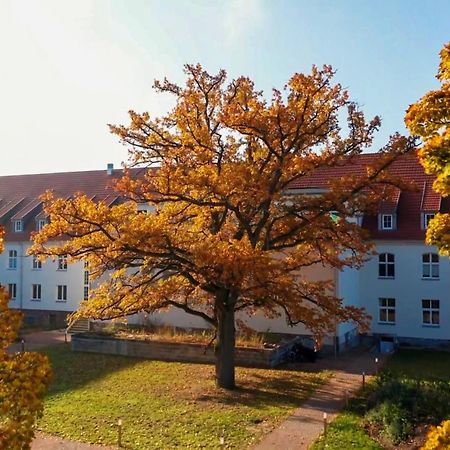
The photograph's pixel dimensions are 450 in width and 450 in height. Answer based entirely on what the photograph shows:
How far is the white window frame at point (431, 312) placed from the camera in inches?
1157

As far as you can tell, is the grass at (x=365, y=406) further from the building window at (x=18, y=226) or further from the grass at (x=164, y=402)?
the building window at (x=18, y=226)

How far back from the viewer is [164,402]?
55.2ft

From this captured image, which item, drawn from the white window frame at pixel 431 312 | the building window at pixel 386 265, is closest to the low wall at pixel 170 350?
the building window at pixel 386 265

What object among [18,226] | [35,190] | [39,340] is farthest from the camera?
[35,190]

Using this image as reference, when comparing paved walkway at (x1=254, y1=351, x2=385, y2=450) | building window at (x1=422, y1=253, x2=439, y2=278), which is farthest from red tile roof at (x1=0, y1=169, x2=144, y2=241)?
paved walkway at (x1=254, y1=351, x2=385, y2=450)

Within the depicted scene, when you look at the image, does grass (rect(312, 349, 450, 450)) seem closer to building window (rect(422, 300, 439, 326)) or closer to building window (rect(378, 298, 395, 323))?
building window (rect(422, 300, 439, 326))

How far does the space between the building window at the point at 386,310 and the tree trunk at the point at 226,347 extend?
1457 cm

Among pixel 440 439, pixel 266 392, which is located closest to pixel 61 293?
pixel 266 392

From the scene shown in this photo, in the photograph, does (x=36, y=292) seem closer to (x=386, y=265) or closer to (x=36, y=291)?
(x=36, y=291)

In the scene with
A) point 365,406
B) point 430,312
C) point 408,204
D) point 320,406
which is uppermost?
point 408,204

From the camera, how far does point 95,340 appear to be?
2603 centimetres

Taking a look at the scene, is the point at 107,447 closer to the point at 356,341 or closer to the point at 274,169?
the point at 274,169

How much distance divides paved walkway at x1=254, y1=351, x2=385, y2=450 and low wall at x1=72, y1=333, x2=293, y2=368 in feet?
6.70

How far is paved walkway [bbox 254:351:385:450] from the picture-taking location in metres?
13.3
